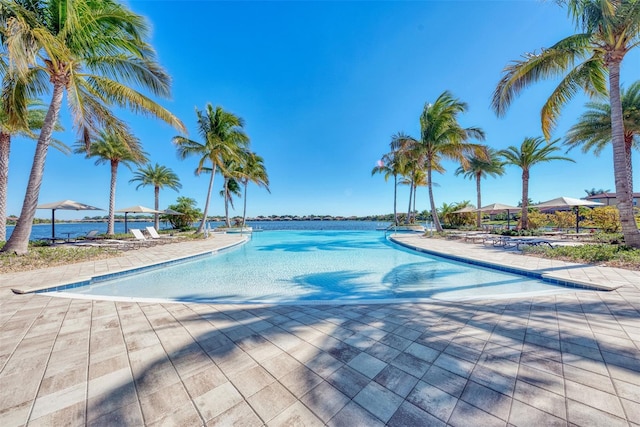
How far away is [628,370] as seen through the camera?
196 cm

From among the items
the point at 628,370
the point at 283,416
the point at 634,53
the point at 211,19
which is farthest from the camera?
the point at 211,19

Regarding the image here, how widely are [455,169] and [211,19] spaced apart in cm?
2289

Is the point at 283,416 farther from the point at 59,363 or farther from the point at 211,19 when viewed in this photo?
the point at 211,19

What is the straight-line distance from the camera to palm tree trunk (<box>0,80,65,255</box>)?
6.57 m

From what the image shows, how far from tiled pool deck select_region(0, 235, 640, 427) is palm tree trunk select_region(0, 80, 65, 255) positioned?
16.0ft

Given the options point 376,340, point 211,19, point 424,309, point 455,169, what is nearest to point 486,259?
point 424,309

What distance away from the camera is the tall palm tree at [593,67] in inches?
237

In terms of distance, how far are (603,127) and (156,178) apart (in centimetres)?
3074

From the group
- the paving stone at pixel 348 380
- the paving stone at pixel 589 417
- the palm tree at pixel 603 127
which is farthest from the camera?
the palm tree at pixel 603 127

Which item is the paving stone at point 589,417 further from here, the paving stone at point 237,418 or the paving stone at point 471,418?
the paving stone at point 237,418

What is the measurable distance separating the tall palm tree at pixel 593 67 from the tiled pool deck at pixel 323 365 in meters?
5.73

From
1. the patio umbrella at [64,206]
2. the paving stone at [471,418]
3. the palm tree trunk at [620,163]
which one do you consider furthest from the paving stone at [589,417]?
the patio umbrella at [64,206]

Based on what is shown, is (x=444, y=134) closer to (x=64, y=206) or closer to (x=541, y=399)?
(x=541, y=399)

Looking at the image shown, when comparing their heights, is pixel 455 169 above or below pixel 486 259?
above
